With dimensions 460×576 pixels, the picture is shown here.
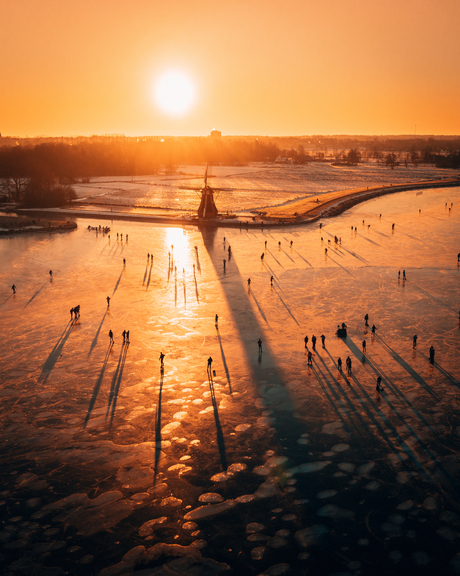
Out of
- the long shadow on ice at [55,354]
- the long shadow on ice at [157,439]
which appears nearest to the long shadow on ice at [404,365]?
the long shadow on ice at [157,439]

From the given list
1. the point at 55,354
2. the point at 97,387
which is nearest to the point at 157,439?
the point at 97,387

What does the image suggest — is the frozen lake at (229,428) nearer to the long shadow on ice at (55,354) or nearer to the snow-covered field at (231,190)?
the long shadow on ice at (55,354)

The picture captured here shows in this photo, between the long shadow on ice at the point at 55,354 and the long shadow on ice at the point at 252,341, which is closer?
the long shadow on ice at the point at 252,341

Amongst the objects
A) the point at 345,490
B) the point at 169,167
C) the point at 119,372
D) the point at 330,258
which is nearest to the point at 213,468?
the point at 345,490

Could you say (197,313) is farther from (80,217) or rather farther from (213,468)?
(80,217)

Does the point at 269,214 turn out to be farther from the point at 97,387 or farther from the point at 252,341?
the point at 97,387

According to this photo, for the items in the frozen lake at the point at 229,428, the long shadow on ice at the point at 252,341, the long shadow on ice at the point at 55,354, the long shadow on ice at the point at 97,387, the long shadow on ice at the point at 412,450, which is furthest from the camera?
the long shadow on ice at the point at 55,354

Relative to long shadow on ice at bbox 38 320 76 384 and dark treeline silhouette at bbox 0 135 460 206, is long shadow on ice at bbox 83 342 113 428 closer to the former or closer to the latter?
long shadow on ice at bbox 38 320 76 384

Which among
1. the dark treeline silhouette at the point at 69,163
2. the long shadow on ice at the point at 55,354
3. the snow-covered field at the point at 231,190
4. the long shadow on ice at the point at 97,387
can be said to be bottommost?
the long shadow on ice at the point at 97,387
